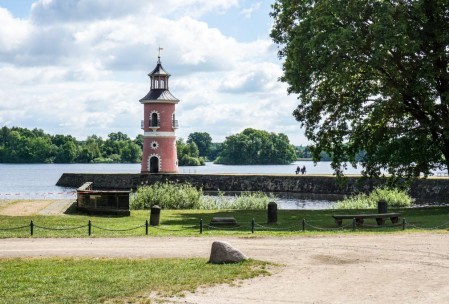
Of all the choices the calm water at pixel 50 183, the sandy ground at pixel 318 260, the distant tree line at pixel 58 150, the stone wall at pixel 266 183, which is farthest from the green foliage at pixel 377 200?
the distant tree line at pixel 58 150

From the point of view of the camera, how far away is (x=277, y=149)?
547ft

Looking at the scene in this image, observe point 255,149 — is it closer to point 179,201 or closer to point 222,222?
point 179,201

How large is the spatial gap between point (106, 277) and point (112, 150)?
16816 cm

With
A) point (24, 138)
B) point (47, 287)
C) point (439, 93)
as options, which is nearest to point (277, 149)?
point (24, 138)

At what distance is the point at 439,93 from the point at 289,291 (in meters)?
22.8

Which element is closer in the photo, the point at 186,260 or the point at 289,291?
the point at 289,291

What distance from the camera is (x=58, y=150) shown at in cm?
17562

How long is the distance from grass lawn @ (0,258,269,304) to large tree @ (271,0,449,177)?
16997 mm

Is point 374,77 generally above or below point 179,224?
above

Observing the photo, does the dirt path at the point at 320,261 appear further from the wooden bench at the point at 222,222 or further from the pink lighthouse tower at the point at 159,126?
the pink lighthouse tower at the point at 159,126

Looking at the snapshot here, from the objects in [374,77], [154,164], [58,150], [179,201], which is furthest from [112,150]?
[374,77]

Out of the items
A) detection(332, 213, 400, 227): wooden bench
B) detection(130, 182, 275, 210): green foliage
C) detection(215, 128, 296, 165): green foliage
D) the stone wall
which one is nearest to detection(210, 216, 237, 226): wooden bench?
detection(332, 213, 400, 227): wooden bench

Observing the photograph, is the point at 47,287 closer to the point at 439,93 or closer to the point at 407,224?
the point at 407,224

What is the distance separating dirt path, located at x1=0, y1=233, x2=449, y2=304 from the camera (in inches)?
534
